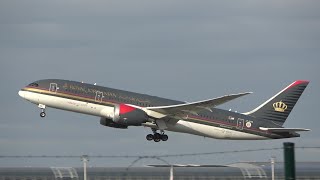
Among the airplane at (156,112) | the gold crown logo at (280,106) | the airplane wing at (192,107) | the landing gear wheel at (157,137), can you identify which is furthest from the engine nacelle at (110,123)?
the gold crown logo at (280,106)

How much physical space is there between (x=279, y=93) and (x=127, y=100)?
20.1 metres

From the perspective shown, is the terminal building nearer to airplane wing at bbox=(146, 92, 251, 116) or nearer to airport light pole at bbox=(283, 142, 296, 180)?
airplane wing at bbox=(146, 92, 251, 116)

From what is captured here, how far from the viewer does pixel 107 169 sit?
5534 centimetres

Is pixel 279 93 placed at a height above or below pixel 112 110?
above

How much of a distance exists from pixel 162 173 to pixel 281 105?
70.5 feet

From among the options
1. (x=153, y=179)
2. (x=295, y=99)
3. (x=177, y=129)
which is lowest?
(x=153, y=179)

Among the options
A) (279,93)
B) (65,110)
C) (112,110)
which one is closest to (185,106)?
(112,110)

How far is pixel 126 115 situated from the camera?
5719 centimetres

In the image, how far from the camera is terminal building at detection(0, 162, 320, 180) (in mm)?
50688

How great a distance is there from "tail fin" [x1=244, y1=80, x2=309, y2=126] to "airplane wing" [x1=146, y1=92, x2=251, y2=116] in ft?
33.2

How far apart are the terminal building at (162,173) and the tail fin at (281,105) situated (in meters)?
9.28

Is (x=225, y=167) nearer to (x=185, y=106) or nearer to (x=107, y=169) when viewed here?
(x=185, y=106)

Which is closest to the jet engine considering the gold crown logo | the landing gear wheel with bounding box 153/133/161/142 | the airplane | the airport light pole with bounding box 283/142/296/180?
the airplane

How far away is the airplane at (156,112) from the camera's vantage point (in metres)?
57.3
